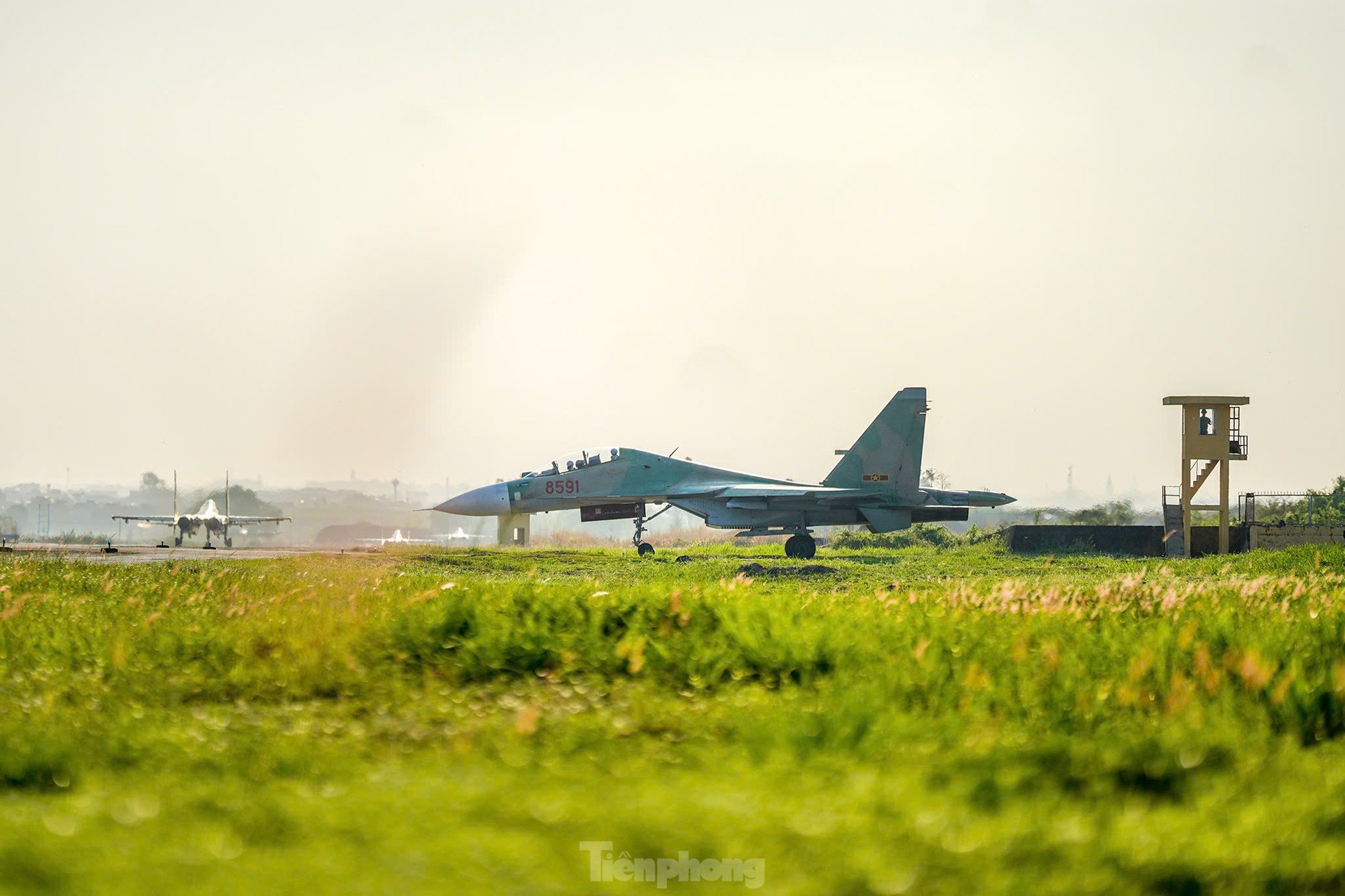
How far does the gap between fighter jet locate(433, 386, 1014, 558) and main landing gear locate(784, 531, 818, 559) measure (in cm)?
2

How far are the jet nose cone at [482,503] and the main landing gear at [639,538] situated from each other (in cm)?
352

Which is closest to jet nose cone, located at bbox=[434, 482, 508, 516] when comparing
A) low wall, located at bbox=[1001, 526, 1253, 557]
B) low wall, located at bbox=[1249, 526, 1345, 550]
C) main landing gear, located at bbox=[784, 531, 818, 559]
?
main landing gear, located at bbox=[784, 531, 818, 559]

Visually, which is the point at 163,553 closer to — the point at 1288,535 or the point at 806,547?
the point at 806,547

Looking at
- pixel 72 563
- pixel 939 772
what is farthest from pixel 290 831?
pixel 72 563

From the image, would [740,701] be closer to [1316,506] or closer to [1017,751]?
[1017,751]

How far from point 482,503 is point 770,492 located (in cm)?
773

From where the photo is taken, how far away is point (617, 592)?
9.71 meters

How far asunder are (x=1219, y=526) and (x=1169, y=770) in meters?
27.5

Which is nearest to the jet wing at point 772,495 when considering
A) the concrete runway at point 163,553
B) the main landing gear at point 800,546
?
the main landing gear at point 800,546

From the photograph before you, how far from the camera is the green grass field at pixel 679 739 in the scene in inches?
138

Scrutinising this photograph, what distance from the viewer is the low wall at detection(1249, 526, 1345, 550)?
94.8ft

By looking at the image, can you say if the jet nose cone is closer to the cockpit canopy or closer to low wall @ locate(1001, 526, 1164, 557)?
the cockpit canopy

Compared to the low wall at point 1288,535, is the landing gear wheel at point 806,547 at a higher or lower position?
lower

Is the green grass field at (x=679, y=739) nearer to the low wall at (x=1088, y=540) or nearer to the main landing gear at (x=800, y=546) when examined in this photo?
the main landing gear at (x=800, y=546)
